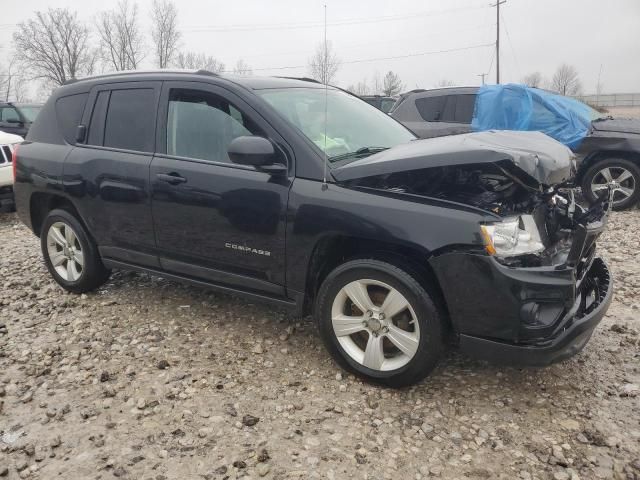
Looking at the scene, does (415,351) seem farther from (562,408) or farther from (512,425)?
(562,408)

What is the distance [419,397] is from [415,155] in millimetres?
1358

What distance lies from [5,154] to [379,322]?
23.3 feet

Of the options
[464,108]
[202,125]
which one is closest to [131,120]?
[202,125]

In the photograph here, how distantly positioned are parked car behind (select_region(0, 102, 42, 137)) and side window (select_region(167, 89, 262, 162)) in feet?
34.4

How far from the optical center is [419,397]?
2.88 m

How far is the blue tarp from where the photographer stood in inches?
285

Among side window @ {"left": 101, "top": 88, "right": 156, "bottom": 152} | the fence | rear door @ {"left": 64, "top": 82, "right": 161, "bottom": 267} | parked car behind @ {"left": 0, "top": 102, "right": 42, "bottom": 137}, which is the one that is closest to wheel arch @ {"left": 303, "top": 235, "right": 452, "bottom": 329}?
rear door @ {"left": 64, "top": 82, "right": 161, "bottom": 267}

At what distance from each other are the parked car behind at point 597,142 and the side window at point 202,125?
3798mm

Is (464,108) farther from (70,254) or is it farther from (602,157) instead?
(70,254)

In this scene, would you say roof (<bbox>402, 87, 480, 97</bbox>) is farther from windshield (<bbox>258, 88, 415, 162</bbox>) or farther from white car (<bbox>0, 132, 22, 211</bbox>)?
white car (<bbox>0, 132, 22, 211</bbox>)

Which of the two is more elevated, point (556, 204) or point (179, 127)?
point (179, 127)

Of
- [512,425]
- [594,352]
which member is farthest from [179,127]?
[594,352]

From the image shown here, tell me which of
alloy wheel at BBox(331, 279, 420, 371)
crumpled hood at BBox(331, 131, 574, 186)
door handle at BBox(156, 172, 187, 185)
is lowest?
alloy wheel at BBox(331, 279, 420, 371)

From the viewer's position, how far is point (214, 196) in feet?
10.7
